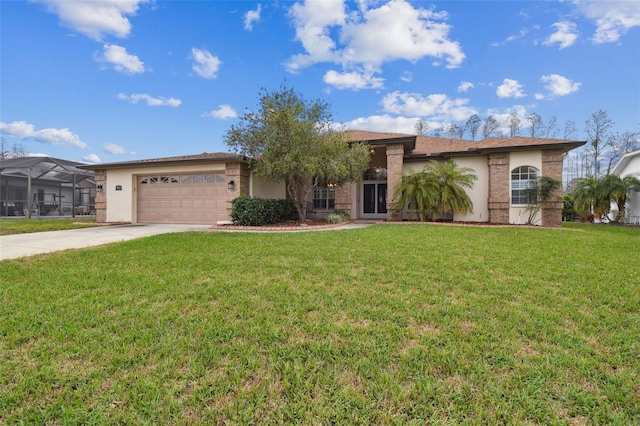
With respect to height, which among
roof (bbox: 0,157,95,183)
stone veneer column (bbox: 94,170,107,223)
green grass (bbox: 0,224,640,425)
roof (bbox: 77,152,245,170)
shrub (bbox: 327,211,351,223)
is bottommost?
green grass (bbox: 0,224,640,425)

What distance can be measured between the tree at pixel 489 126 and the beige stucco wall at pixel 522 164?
56.6ft

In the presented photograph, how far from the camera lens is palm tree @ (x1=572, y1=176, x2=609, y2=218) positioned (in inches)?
567

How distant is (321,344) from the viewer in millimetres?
2432

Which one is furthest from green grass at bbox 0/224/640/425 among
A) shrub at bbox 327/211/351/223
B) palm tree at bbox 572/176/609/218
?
palm tree at bbox 572/176/609/218

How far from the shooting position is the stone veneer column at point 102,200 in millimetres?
14070

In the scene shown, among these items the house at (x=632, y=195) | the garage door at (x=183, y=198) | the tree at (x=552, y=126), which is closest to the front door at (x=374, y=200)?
the garage door at (x=183, y=198)

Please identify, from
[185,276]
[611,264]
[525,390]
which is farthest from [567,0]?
[185,276]

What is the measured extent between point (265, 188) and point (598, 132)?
27562 millimetres

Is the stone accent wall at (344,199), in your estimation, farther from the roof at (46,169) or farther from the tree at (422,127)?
the tree at (422,127)

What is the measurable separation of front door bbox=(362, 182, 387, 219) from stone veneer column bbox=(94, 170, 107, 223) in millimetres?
13043

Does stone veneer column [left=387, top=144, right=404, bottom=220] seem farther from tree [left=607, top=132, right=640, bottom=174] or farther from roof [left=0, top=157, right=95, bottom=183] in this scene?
tree [left=607, top=132, right=640, bottom=174]

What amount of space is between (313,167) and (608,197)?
601 inches

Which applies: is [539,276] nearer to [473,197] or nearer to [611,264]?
[611,264]

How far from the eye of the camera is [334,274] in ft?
14.0
